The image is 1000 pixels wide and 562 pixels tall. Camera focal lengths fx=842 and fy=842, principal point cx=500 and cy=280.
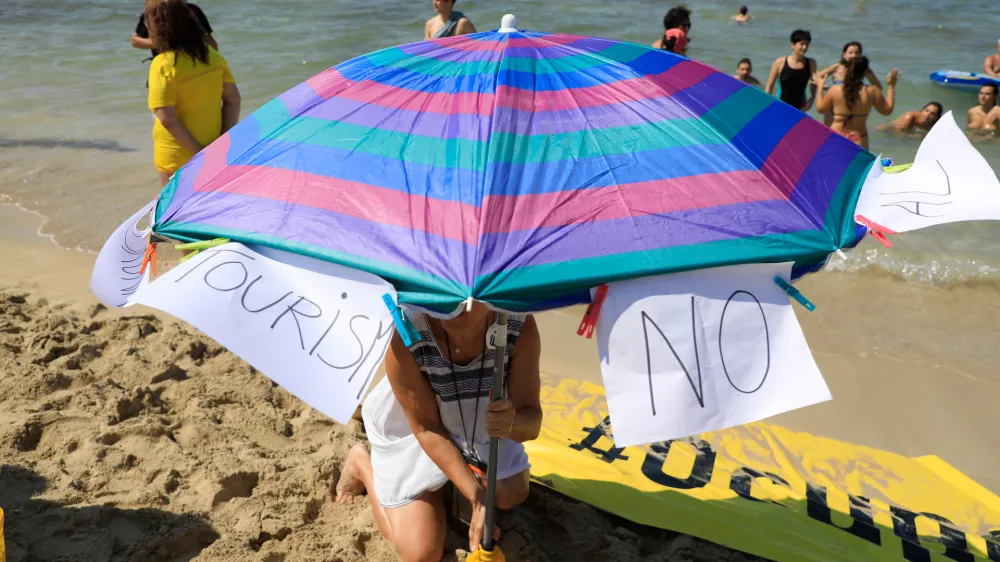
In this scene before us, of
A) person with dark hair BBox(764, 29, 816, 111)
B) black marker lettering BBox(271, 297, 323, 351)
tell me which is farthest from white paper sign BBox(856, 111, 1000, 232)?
person with dark hair BBox(764, 29, 816, 111)

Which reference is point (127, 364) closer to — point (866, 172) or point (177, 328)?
point (177, 328)

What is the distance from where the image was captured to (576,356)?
477cm

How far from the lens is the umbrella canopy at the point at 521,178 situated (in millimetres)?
1836

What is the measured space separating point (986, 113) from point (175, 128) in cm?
869

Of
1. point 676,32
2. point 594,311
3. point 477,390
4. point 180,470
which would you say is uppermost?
point 594,311

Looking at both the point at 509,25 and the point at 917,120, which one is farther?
the point at 917,120

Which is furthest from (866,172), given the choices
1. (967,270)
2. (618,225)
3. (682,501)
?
(967,270)

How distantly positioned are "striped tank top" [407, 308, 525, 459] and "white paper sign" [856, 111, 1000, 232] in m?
1.14

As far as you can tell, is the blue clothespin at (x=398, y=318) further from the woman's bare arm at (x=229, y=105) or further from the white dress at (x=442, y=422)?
the woman's bare arm at (x=229, y=105)

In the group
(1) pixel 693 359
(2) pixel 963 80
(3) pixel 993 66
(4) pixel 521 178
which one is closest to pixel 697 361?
(1) pixel 693 359

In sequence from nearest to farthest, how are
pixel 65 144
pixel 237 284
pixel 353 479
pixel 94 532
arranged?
1. pixel 237 284
2. pixel 94 532
3. pixel 353 479
4. pixel 65 144

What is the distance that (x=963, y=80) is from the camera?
1056 centimetres

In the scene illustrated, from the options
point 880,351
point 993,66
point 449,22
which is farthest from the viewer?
point 993,66

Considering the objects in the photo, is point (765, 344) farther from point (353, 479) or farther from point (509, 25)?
point (353, 479)
